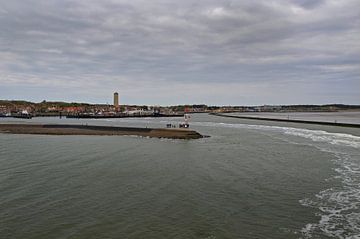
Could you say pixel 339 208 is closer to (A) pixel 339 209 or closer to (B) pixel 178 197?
(A) pixel 339 209

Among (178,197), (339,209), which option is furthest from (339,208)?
(178,197)

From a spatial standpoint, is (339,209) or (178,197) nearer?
(339,209)

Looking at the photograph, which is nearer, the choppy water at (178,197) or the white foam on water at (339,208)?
the white foam on water at (339,208)

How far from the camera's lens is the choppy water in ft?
39.7

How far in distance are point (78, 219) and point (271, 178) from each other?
463 inches

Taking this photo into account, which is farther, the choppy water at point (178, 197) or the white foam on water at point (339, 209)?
the choppy water at point (178, 197)

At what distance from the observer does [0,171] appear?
22016 mm

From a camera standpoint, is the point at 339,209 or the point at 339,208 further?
the point at 339,208

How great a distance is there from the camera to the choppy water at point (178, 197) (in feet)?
39.7

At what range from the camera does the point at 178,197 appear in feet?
53.4

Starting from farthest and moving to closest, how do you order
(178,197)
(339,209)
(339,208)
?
(178,197), (339,208), (339,209)

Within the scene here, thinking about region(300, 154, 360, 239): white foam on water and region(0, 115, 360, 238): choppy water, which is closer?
region(300, 154, 360, 239): white foam on water

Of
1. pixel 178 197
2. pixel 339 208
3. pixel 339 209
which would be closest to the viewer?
pixel 339 209

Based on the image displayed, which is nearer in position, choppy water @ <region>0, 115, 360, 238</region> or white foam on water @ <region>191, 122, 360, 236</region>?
white foam on water @ <region>191, 122, 360, 236</region>
